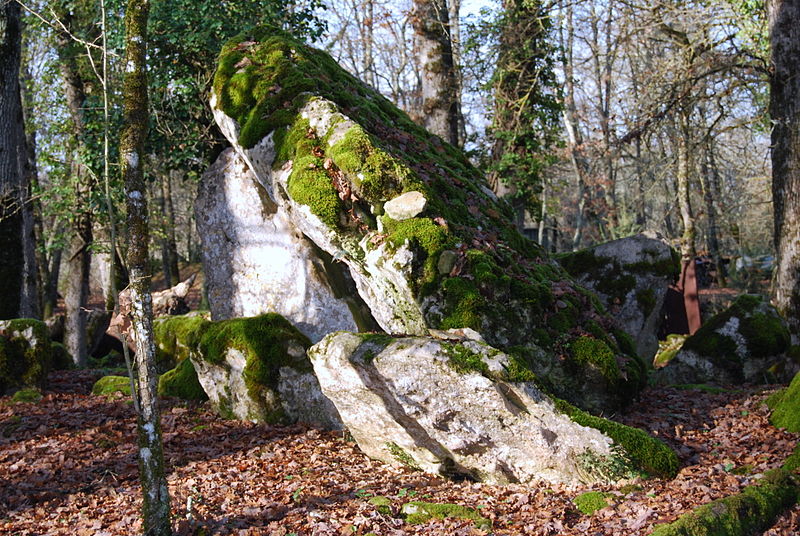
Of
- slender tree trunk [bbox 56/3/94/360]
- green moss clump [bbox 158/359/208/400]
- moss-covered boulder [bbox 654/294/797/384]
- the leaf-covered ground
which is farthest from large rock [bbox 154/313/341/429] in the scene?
slender tree trunk [bbox 56/3/94/360]

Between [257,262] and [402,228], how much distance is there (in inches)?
Answer: 122

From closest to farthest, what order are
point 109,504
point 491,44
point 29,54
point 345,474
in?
1. point 109,504
2. point 345,474
3. point 491,44
4. point 29,54

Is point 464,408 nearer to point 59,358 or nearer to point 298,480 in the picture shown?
point 298,480

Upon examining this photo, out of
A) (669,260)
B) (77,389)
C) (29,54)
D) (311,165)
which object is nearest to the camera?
(311,165)

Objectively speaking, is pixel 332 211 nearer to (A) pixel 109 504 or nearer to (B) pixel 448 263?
(B) pixel 448 263

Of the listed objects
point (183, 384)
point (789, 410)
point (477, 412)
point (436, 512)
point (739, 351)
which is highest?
point (183, 384)

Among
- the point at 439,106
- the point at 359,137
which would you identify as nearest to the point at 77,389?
the point at 359,137

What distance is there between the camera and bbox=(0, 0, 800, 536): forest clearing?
5320 millimetres

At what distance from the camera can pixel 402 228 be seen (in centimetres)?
730

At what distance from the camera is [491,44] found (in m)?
14.2

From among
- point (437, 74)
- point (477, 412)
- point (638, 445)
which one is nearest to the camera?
point (638, 445)

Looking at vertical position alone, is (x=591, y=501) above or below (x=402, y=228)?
below

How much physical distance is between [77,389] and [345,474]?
17.8 feet

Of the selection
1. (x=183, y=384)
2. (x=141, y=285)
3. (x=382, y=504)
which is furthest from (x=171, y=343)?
(x=382, y=504)
